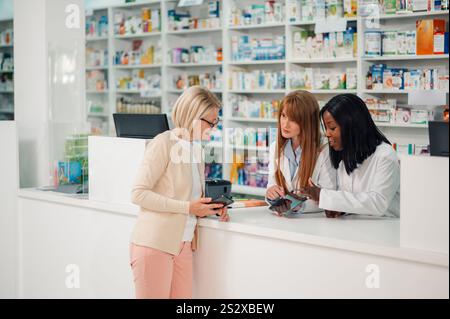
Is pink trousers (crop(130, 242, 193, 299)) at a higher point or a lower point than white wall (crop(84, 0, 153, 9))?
lower

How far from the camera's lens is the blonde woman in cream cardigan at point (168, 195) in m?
2.78

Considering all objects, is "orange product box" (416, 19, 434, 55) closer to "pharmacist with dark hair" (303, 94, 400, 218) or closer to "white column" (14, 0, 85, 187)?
"pharmacist with dark hair" (303, 94, 400, 218)

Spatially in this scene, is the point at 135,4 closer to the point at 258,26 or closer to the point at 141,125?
the point at 258,26

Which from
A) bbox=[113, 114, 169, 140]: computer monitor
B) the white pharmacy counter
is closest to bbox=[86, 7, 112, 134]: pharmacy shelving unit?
the white pharmacy counter

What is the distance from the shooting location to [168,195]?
283 centimetres

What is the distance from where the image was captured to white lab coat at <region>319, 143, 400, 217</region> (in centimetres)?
293

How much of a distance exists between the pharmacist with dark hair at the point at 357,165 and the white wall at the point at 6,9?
6.58 meters

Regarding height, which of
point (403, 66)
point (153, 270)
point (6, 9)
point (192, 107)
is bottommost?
point (153, 270)

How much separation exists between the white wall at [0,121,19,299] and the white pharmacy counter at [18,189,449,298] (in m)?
0.06

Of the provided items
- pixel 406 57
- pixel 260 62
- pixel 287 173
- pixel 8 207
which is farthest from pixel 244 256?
pixel 260 62

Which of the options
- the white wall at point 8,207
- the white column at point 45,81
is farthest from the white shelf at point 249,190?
the white wall at point 8,207

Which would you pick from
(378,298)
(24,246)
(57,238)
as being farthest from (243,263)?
(24,246)

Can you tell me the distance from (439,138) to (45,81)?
2749 millimetres

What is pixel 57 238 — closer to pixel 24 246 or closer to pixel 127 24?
pixel 24 246
